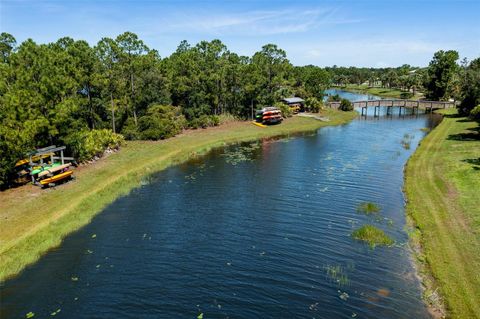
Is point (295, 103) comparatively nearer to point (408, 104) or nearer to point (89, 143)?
point (408, 104)

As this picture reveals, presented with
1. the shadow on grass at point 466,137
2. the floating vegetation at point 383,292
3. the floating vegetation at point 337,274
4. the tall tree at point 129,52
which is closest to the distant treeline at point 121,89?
the tall tree at point 129,52

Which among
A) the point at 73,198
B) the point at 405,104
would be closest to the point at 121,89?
the point at 73,198

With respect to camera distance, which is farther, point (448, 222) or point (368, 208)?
point (368, 208)

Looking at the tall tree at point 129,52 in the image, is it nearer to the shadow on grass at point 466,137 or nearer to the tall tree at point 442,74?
the shadow on grass at point 466,137

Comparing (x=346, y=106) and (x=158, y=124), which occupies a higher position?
(x=346, y=106)

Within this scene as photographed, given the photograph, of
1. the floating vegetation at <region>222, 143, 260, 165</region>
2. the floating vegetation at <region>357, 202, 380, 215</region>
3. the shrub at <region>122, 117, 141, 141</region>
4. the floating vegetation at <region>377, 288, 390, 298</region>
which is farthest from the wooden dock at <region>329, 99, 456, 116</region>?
the floating vegetation at <region>377, 288, 390, 298</region>
